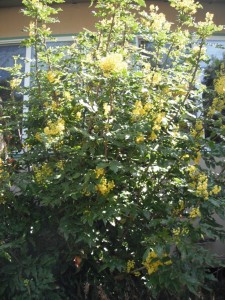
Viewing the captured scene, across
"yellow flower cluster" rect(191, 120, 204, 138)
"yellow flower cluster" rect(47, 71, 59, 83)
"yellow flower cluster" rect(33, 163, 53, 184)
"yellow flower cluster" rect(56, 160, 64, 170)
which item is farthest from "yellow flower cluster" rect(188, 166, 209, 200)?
"yellow flower cluster" rect(47, 71, 59, 83)

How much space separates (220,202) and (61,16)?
14.3 ft

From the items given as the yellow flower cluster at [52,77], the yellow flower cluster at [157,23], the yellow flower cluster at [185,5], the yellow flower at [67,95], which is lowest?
the yellow flower at [67,95]

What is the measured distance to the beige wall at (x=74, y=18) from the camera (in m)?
6.64

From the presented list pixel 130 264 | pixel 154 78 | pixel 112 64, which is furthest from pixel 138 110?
pixel 130 264

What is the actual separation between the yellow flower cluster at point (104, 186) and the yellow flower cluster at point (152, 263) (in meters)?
0.55

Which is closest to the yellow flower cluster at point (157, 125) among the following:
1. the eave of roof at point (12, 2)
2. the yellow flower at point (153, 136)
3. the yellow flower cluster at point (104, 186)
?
the yellow flower at point (153, 136)

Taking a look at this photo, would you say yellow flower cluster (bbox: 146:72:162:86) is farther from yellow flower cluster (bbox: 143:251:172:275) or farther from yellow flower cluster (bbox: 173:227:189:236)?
yellow flower cluster (bbox: 143:251:172:275)

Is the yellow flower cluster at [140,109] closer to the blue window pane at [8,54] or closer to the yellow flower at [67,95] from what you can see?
the yellow flower at [67,95]

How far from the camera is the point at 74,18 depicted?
22.0ft

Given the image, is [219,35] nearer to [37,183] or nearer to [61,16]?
[61,16]

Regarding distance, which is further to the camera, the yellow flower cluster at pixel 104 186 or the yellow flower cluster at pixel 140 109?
the yellow flower cluster at pixel 140 109

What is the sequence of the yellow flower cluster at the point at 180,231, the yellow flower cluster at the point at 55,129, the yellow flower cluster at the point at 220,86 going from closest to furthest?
1. the yellow flower cluster at the point at 180,231
2. the yellow flower cluster at the point at 55,129
3. the yellow flower cluster at the point at 220,86

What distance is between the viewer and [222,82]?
3838 millimetres

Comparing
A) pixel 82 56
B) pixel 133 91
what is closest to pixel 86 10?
pixel 82 56
